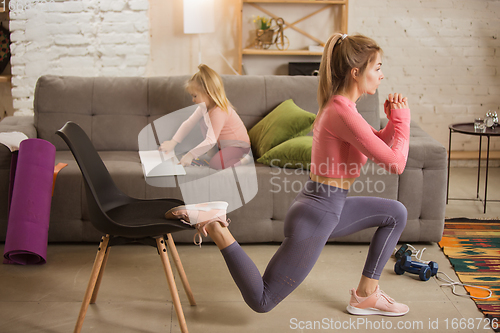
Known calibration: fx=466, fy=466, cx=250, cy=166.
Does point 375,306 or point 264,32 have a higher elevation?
point 264,32

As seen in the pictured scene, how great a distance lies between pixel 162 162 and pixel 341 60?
0.70m

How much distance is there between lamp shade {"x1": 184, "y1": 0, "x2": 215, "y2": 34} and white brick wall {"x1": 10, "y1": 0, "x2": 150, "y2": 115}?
45cm

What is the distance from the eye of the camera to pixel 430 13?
4188 millimetres

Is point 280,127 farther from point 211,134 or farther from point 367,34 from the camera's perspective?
point 367,34

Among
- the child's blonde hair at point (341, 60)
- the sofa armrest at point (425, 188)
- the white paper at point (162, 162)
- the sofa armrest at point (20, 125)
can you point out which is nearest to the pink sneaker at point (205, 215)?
the white paper at point (162, 162)

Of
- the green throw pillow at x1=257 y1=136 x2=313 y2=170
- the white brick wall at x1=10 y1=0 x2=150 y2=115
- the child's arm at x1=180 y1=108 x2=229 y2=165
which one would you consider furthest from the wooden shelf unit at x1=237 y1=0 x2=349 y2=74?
the child's arm at x1=180 y1=108 x2=229 y2=165

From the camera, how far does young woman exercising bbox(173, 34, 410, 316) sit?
153 cm

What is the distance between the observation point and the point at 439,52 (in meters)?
4.25

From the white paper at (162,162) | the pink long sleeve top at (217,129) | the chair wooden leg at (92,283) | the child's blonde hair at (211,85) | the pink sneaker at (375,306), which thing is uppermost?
the child's blonde hair at (211,85)

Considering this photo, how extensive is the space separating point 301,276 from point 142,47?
126 inches

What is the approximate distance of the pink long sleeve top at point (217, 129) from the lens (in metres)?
1.79

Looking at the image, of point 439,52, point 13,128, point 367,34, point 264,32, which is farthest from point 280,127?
point 439,52

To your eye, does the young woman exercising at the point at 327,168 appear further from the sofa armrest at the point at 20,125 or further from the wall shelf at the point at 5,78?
the wall shelf at the point at 5,78

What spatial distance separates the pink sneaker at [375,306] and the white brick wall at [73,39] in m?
3.11
